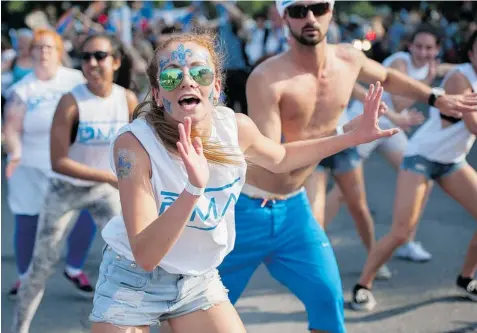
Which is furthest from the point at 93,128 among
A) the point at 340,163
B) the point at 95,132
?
the point at 340,163

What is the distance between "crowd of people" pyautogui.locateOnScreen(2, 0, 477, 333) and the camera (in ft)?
9.11

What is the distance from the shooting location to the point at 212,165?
2.85 m

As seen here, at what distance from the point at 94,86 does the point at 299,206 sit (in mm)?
1499

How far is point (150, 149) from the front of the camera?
8.93 ft

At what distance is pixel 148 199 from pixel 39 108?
3.09 metres

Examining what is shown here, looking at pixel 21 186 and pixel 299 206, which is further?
pixel 21 186

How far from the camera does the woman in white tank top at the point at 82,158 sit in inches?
180

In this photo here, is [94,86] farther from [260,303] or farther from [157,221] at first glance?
[157,221]

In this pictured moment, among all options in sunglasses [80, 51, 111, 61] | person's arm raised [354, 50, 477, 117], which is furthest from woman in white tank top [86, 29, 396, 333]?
sunglasses [80, 51, 111, 61]

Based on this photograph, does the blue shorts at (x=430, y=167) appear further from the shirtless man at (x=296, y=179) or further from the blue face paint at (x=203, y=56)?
the blue face paint at (x=203, y=56)

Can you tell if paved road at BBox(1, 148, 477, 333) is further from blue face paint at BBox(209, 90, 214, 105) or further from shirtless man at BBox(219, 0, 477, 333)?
blue face paint at BBox(209, 90, 214, 105)

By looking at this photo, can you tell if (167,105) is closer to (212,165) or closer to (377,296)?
(212,165)

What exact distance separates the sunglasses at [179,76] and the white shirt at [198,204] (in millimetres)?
150

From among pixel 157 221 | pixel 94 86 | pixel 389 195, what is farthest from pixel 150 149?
pixel 389 195
